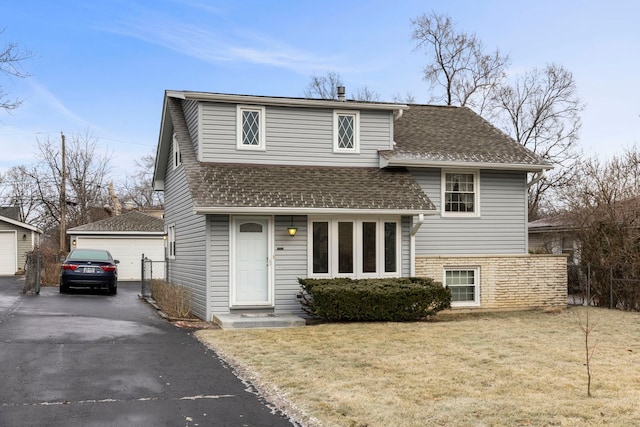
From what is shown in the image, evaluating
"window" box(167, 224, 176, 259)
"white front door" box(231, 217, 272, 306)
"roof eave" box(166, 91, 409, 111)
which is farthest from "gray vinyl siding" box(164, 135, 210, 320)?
"roof eave" box(166, 91, 409, 111)

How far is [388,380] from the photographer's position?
8102mm

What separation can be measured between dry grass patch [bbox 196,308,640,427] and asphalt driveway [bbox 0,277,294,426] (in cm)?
54

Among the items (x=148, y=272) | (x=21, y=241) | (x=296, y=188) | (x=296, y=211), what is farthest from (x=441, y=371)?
(x=21, y=241)

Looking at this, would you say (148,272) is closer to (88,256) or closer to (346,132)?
(88,256)

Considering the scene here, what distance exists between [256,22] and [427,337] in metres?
11.3

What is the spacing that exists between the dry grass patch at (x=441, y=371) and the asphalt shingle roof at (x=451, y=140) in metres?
5.05

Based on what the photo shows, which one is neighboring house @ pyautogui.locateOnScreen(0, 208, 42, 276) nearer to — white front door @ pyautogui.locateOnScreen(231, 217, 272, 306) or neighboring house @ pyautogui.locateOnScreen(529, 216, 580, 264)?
white front door @ pyautogui.locateOnScreen(231, 217, 272, 306)

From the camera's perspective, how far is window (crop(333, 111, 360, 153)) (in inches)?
657

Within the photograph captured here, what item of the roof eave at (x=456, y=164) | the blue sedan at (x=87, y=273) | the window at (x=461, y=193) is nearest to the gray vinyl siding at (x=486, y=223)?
the window at (x=461, y=193)

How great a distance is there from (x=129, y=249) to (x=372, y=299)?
20.4 meters

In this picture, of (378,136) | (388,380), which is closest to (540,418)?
(388,380)

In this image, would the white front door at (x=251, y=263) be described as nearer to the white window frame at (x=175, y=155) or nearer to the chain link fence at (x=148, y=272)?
the white window frame at (x=175, y=155)

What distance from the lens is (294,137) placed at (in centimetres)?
1633

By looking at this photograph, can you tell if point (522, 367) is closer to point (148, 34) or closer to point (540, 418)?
point (540, 418)
